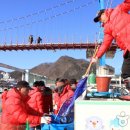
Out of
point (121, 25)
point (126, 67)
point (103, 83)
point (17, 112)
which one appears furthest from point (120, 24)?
point (17, 112)

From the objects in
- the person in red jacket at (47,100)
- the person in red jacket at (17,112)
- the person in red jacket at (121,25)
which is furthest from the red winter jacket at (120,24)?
the person in red jacket at (47,100)

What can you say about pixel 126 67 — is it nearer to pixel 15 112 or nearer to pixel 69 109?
pixel 69 109

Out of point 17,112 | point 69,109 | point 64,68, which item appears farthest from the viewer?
point 64,68

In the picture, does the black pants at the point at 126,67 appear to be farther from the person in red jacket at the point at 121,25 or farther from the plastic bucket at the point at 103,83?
the plastic bucket at the point at 103,83

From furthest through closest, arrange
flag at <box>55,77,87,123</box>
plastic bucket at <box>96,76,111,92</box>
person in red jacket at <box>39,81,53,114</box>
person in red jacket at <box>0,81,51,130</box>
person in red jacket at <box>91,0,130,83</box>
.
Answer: person in red jacket at <box>39,81,53,114</box>, person in red jacket at <box>0,81,51,130</box>, plastic bucket at <box>96,76,111,92</box>, person in red jacket at <box>91,0,130,83</box>, flag at <box>55,77,87,123</box>

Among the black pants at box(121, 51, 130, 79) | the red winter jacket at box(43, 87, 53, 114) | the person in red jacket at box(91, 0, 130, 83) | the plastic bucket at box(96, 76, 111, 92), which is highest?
the person in red jacket at box(91, 0, 130, 83)

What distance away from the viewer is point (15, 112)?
4.63 meters

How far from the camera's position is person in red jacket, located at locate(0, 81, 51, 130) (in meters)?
4.57

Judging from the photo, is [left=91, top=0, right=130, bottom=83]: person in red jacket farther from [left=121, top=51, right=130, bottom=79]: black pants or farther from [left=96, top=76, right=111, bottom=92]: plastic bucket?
[left=96, top=76, right=111, bottom=92]: plastic bucket

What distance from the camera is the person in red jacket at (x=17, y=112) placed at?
4.57m

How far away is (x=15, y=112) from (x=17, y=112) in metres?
0.03

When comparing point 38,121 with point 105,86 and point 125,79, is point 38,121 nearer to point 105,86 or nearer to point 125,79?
point 105,86

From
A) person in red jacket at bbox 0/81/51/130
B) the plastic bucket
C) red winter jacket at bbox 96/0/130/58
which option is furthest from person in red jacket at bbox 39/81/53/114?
red winter jacket at bbox 96/0/130/58

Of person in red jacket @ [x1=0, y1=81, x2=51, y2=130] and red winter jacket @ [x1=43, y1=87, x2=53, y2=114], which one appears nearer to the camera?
person in red jacket @ [x1=0, y1=81, x2=51, y2=130]
